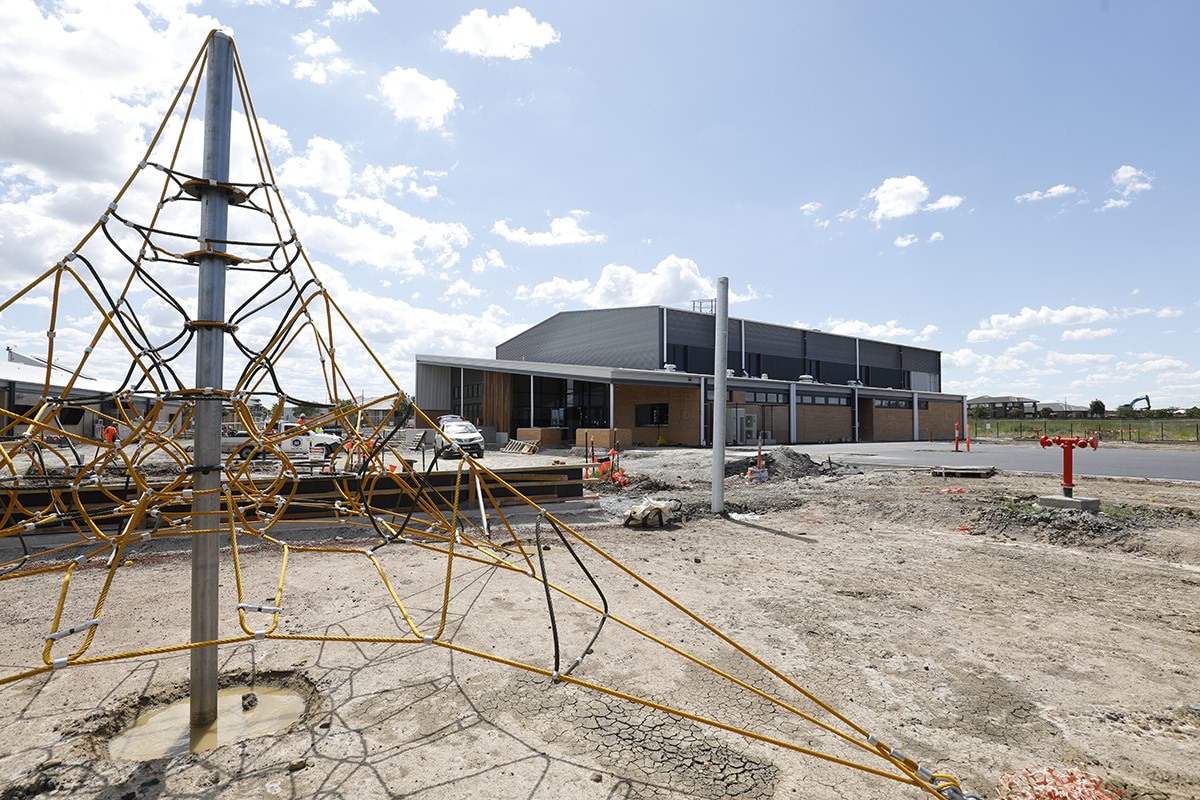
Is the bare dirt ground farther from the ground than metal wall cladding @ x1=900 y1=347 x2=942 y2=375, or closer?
closer

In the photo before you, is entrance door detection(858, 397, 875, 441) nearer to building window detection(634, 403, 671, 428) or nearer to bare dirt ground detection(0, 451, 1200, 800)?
building window detection(634, 403, 671, 428)

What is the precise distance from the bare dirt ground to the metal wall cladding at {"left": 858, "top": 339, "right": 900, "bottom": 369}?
4538 centimetres

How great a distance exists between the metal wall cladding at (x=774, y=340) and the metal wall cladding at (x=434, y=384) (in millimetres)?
22130

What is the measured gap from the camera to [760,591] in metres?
6.54

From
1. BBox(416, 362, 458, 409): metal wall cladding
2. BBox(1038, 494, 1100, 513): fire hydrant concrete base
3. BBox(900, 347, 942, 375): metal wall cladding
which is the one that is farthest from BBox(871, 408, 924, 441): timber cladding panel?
BBox(1038, 494, 1100, 513): fire hydrant concrete base

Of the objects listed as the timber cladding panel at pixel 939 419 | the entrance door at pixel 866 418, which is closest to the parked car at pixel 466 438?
the entrance door at pixel 866 418

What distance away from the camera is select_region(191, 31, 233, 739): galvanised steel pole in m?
3.55

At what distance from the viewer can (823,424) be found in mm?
39062

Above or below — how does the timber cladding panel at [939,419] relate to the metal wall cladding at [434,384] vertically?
below

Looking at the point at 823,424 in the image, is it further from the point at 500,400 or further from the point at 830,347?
the point at 500,400

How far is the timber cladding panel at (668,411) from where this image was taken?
102 feet

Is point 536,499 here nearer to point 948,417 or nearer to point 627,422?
point 627,422

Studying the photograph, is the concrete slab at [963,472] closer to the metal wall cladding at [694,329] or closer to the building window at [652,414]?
the building window at [652,414]

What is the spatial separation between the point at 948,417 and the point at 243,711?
54.5 m
